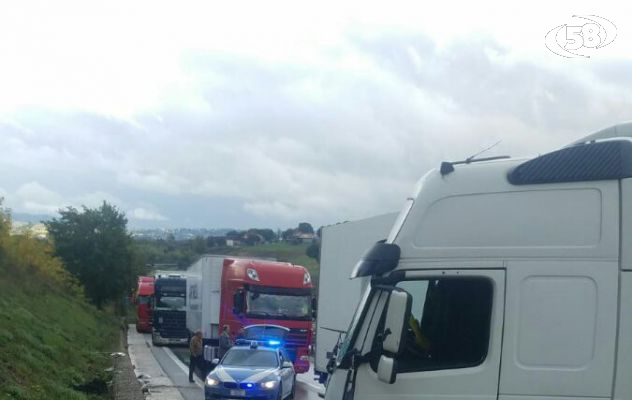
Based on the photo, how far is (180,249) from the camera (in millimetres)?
108938

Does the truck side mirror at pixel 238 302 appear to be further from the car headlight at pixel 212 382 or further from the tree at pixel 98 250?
the tree at pixel 98 250

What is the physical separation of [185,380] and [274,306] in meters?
3.66

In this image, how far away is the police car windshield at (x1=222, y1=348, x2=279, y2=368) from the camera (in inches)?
821

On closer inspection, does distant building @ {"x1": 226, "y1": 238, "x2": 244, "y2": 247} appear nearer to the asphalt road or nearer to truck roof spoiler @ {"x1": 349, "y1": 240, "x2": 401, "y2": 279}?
the asphalt road

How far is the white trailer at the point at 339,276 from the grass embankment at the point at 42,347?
4740 millimetres

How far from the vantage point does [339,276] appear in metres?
15.8

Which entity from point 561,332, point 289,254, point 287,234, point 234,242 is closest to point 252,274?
point 289,254

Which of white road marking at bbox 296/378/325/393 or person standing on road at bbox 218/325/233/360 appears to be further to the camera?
person standing on road at bbox 218/325/233/360

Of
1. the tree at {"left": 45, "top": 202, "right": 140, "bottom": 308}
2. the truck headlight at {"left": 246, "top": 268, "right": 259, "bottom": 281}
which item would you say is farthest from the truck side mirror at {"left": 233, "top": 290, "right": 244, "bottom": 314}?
the tree at {"left": 45, "top": 202, "right": 140, "bottom": 308}

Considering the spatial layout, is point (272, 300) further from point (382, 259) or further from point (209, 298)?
point (382, 259)

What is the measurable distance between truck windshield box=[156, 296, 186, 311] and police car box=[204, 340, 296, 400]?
26670 mm

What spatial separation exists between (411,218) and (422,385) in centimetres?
128

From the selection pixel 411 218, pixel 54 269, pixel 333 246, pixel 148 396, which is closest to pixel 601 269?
pixel 411 218

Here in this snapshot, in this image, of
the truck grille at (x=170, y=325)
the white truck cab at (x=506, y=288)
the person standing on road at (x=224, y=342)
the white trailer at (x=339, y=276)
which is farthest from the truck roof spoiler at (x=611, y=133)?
the truck grille at (x=170, y=325)
